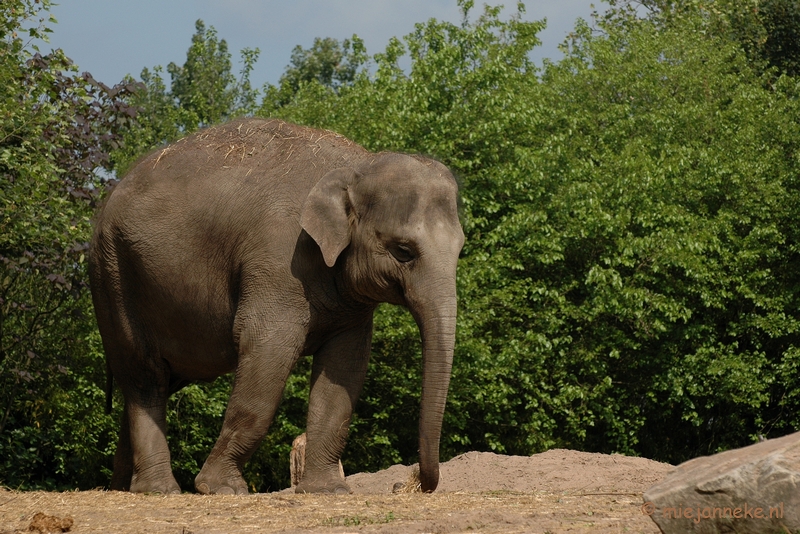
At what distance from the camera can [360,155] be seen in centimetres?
971

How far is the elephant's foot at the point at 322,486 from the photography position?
368 inches

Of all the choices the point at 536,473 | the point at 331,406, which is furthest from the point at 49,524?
the point at 536,473

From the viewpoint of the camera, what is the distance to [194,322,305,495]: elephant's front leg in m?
8.95

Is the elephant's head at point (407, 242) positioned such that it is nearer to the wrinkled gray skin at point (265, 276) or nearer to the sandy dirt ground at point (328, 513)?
the wrinkled gray skin at point (265, 276)

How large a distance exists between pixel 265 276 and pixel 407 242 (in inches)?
44.6

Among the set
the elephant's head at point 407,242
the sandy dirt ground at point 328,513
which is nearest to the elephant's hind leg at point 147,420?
the sandy dirt ground at point 328,513

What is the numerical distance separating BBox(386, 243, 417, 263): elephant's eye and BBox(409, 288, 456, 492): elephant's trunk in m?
0.34

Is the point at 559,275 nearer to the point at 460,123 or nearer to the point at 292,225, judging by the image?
the point at 460,123

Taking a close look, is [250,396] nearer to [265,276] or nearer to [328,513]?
[265,276]

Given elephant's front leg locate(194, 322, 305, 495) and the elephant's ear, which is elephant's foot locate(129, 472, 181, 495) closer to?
elephant's front leg locate(194, 322, 305, 495)

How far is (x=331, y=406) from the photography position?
9.46m

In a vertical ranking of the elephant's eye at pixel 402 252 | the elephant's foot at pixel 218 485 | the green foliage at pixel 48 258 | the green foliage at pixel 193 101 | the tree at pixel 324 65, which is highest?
the tree at pixel 324 65

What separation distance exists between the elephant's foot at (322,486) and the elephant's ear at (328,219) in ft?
5.72

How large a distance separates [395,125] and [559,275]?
3880 millimetres
